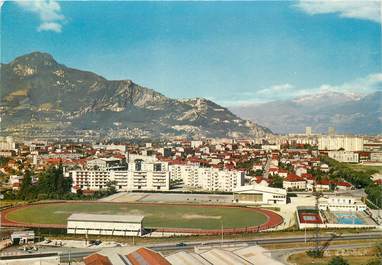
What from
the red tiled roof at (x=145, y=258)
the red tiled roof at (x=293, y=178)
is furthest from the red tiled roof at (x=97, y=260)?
the red tiled roof at (x=293, y=178)

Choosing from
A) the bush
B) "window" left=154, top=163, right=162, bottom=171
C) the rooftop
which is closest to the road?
the bush

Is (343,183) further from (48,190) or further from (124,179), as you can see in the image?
(48,190)

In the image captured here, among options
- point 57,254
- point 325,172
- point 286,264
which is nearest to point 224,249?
point 286,264

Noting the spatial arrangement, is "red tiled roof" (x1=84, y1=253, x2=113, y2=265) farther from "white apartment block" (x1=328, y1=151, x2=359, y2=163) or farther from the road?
"white apartment block" (x1=328, y1=151, x2=359, y2=163)

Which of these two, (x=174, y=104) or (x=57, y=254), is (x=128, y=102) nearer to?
(x=174, y=104)

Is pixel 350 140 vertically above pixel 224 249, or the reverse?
pixel 350 140

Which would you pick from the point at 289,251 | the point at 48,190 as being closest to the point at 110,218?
the point at 289,251
